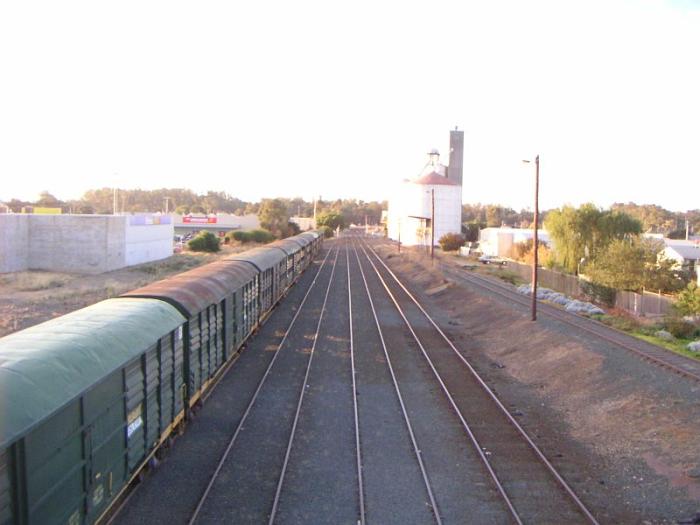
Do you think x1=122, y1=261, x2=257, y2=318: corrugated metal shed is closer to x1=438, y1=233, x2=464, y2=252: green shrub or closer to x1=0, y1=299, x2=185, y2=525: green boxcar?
x1=0, y1=299, x2=185, y2=525: green boxcar

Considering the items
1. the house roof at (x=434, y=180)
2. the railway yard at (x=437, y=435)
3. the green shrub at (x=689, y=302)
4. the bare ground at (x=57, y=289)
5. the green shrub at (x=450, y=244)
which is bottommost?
the railway yard at (x=437, y=435)

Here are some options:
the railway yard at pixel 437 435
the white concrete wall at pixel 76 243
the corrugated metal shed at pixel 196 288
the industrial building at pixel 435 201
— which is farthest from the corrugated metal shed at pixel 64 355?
the industrial building at pixel 435 201

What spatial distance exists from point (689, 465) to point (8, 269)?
49451 millimetres

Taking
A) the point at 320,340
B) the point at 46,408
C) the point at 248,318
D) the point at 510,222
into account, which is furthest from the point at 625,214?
the point at 510,222

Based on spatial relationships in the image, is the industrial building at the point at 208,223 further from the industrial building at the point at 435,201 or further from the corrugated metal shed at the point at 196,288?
the corrugated metal shed at the point at 196,288

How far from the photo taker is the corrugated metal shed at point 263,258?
23.8 meters

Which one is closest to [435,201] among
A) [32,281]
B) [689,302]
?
[32,281]

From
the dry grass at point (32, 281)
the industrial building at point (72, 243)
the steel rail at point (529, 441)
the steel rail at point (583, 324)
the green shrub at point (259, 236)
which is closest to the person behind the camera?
the steel rail at point (529, 441)

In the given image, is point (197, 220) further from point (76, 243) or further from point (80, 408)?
point (80, 408)

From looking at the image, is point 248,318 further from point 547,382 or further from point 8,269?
point 8,269

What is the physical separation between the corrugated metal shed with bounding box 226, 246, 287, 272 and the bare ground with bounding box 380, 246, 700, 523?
866cm

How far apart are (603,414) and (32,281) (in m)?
38.7

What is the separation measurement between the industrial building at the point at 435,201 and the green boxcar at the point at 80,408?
8960 cm

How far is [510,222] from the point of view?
186625mm
